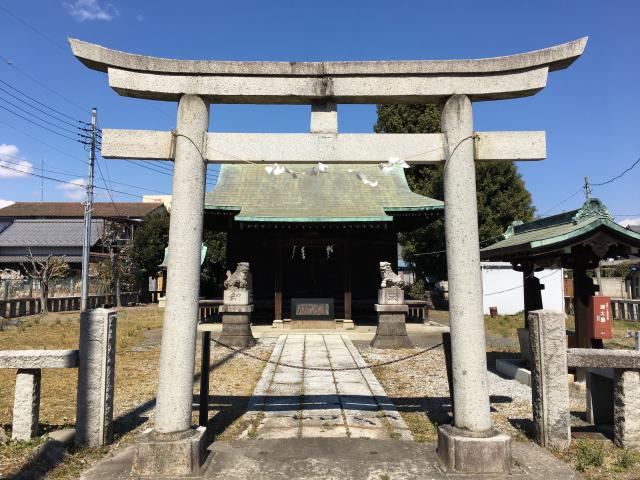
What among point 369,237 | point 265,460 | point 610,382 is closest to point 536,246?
point 610,382

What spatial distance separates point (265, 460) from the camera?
4.23 meters

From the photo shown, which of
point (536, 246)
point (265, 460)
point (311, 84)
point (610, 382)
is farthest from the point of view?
point (536, 246)

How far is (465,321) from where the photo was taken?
425cm

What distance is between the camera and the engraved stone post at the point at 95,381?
4637mm

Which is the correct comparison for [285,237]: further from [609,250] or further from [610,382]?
[610,382]

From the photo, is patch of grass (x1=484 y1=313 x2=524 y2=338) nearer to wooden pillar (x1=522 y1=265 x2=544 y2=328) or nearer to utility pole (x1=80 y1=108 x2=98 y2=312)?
wooden pillar (x1=522 y1=265 x2=544 y2=328)

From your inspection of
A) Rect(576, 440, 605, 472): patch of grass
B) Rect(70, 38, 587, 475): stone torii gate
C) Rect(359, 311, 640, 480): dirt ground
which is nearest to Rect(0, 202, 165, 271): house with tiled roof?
Rect(359, 311, 640, 480): dirt ground

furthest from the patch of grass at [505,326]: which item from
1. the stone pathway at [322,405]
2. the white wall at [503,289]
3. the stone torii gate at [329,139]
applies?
the stone torii gate at [329,139]

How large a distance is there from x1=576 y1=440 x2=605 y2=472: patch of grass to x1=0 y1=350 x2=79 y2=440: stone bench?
5.42 metres

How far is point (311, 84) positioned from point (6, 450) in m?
4.90

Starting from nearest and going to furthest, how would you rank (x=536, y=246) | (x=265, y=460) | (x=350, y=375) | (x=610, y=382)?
1. (x=265, y=460)
2. (x=610, y=382)
3. (x=536, y=246)
4. (x=350, y=375)

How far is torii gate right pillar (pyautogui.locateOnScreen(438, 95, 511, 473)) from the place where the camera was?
398 cm

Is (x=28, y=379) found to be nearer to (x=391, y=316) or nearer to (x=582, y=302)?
(x=582, y=302)

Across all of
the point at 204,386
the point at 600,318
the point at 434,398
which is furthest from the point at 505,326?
the point at 204,386
